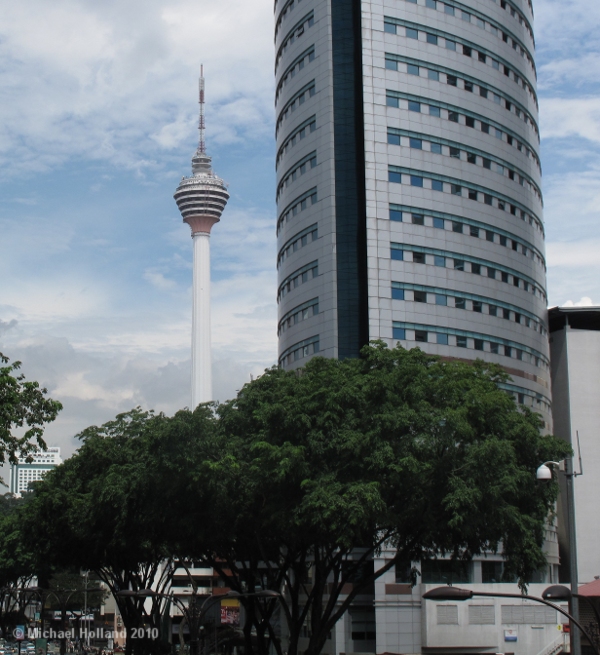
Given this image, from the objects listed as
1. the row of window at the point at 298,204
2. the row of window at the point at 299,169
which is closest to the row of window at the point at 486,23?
the row of window at the point at 299,169

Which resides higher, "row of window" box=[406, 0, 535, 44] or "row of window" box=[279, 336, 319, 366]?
"row of window" box=[406, 0, 535, 44]

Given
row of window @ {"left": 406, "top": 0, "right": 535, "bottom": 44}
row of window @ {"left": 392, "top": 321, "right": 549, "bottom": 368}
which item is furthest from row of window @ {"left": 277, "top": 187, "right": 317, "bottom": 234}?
row of window @ {"left": 406, "top": 0, "right": 535, "bottom": 44}

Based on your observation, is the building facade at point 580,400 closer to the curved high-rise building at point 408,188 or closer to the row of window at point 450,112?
the curved high-rise building at point 408,188

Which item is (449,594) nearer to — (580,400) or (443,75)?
(443,75)

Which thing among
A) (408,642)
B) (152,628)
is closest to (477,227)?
(408,642)

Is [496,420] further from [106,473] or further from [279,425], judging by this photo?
[106,473]

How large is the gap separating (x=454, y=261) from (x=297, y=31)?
1037 inches

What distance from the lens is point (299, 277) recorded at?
9038 cm

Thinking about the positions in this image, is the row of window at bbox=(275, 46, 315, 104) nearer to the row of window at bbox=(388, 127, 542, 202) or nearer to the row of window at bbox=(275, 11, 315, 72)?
the row of window at bbox=(275, 11, 315, 72)

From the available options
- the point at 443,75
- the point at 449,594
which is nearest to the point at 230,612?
the point at 443,75

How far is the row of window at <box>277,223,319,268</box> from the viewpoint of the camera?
88312 millimetres

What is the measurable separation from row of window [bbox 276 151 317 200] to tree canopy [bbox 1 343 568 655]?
45343 mm

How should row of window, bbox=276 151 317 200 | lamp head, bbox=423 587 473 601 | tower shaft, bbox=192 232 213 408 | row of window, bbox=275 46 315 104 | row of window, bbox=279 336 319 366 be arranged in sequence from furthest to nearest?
tower shaft, bbox=192 232 213 408 → row of window, bbox=275 46 315 104 → row of window, bbox=276 151 317 200 → row of window, bbox=279 336 319 366 → lamp head, bbox=423 587 473 601

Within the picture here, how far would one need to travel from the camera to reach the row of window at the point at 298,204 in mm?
89000
